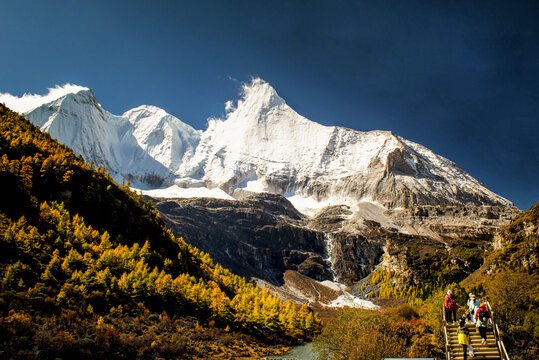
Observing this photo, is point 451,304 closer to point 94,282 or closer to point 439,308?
point 439,308

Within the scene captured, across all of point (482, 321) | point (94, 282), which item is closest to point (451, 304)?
point (482, 321)

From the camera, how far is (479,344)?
18.0 metres


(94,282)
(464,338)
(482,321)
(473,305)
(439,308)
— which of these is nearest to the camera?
(464,338)

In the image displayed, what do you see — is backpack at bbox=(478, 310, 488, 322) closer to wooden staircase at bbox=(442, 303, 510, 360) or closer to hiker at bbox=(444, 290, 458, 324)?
wooden staircase at bbox=(442, 303, 510, 360)

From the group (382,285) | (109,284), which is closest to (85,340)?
(109,284)

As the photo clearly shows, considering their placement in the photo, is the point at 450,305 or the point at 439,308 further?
the point at 439,308

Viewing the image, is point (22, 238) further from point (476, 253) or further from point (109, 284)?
point (476, 253)

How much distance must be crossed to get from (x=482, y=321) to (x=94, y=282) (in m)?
54.3

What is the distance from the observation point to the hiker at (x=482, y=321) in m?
17.8

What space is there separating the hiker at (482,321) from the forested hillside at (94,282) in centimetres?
3934

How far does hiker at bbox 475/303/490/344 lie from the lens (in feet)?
58.5

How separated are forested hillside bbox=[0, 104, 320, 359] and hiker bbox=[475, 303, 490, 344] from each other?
129 feet

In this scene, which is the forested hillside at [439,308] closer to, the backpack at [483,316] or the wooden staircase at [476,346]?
the wooden staircase at [476,346]

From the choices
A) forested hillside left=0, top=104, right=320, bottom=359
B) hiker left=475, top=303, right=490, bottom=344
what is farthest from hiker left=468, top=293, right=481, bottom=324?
forested hillside left=0, top=104, right=320, bottom=359
